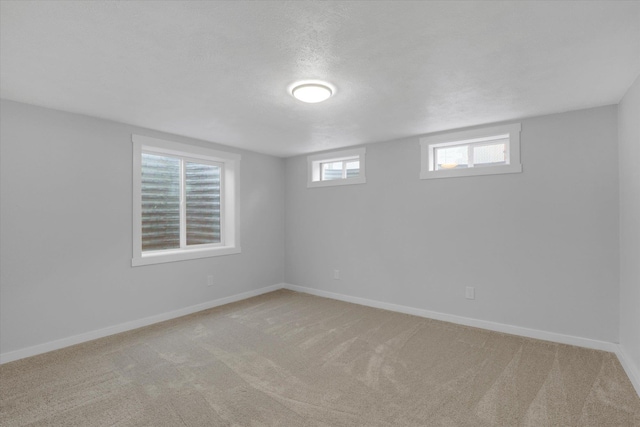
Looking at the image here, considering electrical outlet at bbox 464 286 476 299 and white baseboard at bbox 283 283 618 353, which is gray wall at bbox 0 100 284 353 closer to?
white baseboard at bbox 283 283 618 353

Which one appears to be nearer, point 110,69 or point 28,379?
point 110,69

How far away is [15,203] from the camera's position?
278 centimetres

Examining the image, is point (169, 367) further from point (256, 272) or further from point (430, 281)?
point (430, 281)

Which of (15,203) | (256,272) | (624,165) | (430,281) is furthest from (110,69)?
(624,165)

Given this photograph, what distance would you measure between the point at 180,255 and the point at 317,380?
252 cm

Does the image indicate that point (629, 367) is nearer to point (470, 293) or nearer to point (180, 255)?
point (470, 293)

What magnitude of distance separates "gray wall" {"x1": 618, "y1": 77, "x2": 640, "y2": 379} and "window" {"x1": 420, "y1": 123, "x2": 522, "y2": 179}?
82cm

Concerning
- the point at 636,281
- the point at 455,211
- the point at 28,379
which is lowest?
the point at 28,379

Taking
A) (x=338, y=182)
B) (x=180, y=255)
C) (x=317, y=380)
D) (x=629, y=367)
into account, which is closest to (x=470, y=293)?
(x=629, y=367)

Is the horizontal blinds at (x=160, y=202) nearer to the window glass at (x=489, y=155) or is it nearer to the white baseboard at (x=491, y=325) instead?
the white baseboard at (x=491, y=325)

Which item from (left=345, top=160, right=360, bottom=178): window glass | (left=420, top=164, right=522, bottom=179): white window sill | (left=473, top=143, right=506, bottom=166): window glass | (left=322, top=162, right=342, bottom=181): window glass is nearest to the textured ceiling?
(left=473, top=143, right=506, bottom=166): window glass

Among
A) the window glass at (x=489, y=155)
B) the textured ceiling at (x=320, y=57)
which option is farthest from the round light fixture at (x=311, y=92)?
the window glass at (x=489, y=155)

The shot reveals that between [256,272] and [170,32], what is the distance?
3852 mm

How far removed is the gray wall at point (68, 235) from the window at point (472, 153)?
3.27 meters
